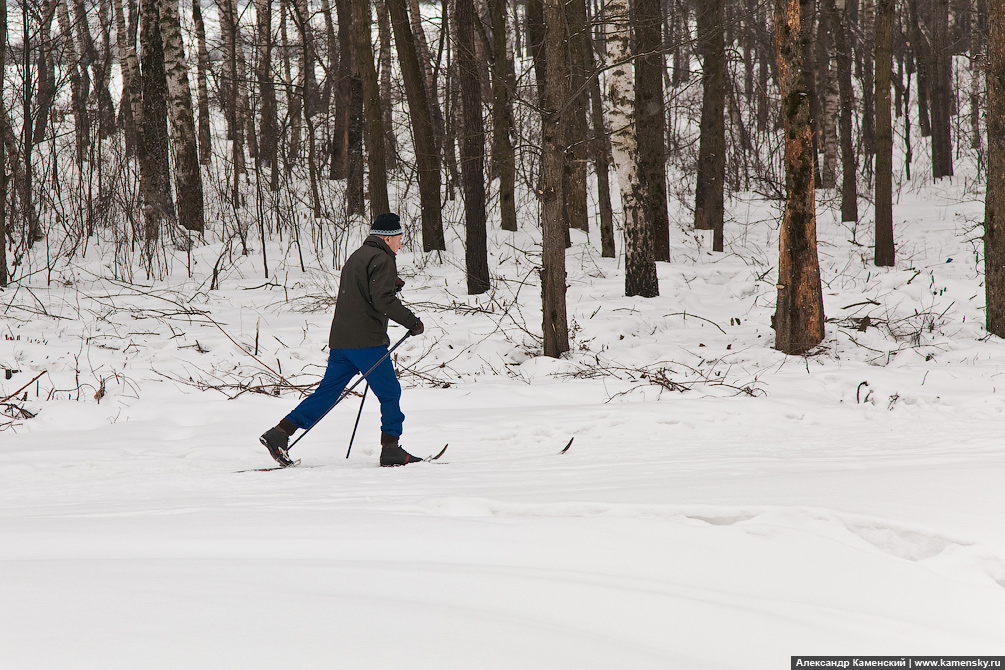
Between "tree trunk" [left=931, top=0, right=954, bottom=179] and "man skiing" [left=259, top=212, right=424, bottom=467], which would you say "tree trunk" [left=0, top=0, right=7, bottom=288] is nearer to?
"man skiing" [left=259, top=212, right=424, bottom=467]

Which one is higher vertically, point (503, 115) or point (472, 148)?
point (503, 115)

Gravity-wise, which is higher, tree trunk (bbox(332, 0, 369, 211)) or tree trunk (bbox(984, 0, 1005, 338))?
tree trunk (bbox(332, 0, 369, 211))

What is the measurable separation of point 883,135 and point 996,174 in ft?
14.0

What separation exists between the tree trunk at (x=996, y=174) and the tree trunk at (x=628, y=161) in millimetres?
4175

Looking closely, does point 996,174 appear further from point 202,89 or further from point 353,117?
point 202,89

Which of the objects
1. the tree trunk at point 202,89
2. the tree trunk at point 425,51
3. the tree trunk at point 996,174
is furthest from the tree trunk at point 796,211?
the tree trunk at point 202,89

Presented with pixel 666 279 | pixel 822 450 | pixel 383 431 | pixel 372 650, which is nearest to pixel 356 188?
pixel 666 279

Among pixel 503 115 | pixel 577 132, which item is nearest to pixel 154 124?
pixel 503 115

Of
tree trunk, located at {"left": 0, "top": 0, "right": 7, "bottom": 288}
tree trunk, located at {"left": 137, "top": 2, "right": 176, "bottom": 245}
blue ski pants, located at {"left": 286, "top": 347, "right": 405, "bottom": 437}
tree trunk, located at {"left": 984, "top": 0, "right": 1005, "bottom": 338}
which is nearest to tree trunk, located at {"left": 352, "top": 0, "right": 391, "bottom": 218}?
tree trunk, located at {"left": 137, "top": 2, "right": 176, "bottom": 245}

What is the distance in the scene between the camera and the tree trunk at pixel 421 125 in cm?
1238

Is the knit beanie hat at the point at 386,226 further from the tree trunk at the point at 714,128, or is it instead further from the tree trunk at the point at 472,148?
the tree trunk at the point at 714,128

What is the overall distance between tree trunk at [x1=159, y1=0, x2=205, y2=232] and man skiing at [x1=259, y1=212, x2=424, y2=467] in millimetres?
10734

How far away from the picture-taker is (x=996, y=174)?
8.39m

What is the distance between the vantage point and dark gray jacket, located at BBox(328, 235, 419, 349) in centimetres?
518
